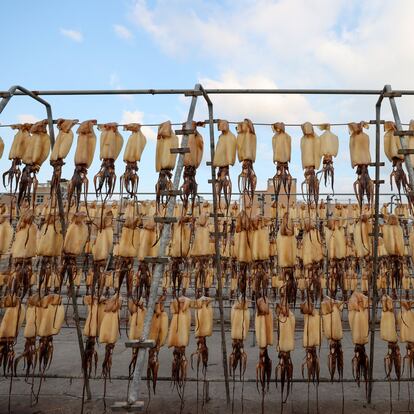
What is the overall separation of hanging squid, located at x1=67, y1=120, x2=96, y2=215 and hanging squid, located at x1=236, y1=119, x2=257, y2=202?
1.87 meters

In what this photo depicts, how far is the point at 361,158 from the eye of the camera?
4.47m

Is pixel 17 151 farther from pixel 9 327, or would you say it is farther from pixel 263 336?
pixel 263 336

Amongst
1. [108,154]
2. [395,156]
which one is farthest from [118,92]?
[395,156]

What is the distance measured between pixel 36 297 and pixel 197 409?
3.01 m

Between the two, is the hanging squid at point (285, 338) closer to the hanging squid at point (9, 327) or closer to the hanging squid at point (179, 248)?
the hanging squid at point (179, 248)

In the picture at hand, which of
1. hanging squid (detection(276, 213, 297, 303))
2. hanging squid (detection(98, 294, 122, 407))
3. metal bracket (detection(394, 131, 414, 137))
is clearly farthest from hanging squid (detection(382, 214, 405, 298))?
hanging squid (detection(98, 294, 122, 407))

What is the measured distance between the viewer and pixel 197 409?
555 cm

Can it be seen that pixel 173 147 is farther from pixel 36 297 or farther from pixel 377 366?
pixel 377 366

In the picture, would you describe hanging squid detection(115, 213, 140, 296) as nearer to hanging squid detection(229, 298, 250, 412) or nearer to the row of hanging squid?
the row of hanging squid

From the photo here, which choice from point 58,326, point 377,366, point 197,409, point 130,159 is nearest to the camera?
point 130,159

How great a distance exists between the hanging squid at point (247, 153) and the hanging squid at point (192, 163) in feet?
A: 1.81

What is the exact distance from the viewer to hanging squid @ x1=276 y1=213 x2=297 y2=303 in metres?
4.52

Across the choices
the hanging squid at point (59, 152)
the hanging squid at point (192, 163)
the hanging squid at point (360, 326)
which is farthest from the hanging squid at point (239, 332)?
the hanging squid at point (59, 152)

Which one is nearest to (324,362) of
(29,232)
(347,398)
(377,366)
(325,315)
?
(377,366)
